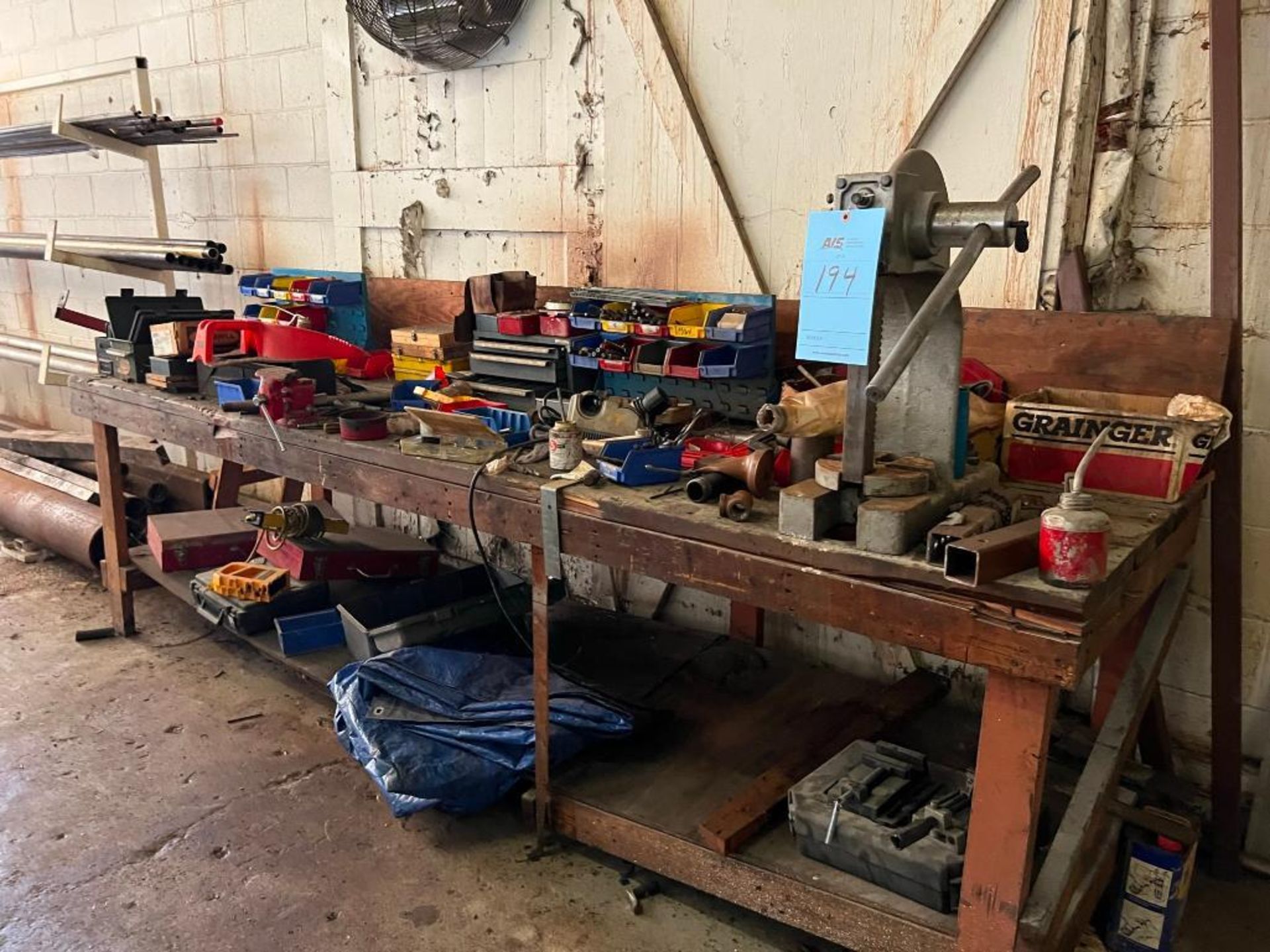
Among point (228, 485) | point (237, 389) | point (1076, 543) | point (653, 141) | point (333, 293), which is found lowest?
point (228, 485)

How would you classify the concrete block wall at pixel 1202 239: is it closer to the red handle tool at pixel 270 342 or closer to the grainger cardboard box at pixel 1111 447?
the grainger cardboard box at pixel 1111 447

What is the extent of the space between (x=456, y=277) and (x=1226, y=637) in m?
2.14

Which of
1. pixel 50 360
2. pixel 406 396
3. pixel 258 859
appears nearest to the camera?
pixel 258 859

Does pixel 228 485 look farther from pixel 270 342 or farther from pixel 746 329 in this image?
pixel 746 329

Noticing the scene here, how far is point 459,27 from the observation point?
7.73ft

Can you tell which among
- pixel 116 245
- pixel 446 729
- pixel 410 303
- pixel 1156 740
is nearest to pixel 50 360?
pixel 116 245

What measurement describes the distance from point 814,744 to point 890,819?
0.37 meters

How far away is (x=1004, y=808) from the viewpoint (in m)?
1.12

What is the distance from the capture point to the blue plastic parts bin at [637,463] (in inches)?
59.2

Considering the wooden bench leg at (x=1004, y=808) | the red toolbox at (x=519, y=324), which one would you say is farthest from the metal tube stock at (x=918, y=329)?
the red toolbox at (x=519, y=324)

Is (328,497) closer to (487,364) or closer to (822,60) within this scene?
(487,364)

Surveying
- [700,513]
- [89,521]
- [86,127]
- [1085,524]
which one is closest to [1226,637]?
[1085,524]

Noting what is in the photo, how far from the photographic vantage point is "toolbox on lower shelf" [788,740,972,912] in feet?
4.28

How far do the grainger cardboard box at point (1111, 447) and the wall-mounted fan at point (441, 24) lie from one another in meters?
1.68
